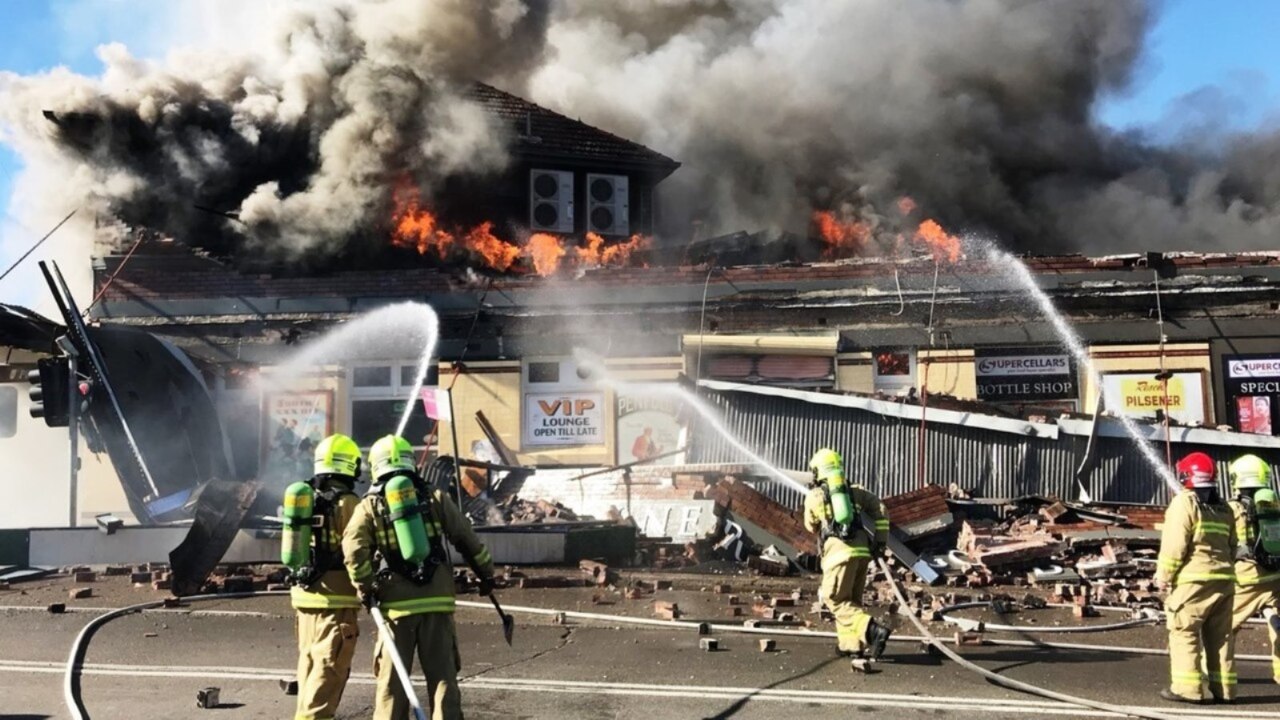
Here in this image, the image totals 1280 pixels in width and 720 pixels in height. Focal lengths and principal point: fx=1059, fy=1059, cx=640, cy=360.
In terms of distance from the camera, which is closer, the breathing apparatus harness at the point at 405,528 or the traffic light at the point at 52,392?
the breathing apparatus harness at the point at 405,528

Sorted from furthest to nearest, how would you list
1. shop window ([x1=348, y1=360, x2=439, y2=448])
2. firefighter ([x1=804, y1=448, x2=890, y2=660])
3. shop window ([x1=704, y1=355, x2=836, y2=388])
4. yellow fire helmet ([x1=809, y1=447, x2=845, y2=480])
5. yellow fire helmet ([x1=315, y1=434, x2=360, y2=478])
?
1. shop window ([x1=348, y1=360, x2=439, y2=448])
2. shop window ([x1=704, y1=355, x2=836, y2=388])
3. yellow fire helmet ([x1=809, y1=447, x2=845, y2=480])
4. firefighter ([x1=804, y1=448, x2=890, y2=660])
5. yellow fire helmet ([x1=315, y1=434, x2=360, y2=478])

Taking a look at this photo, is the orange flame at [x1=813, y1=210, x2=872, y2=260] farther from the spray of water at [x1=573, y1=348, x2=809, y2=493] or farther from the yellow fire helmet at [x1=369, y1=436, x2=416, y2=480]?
the yellow fire helmet at [x1=369, y1=436, x2=416, y2=480]

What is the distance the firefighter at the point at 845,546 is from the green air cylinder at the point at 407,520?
11.3ft

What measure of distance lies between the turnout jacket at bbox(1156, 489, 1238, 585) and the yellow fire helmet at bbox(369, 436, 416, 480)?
4.50 meters

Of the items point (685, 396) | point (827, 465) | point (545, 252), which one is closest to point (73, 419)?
point (685, 396)

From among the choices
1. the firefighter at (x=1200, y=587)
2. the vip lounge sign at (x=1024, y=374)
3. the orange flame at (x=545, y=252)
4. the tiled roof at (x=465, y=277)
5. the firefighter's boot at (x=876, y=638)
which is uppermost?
the orange flame at (x=545, y=252)

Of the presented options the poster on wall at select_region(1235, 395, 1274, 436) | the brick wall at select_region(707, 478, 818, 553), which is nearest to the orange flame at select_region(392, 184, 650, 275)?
the brick wall at select_region(707, 478, 818, 553)

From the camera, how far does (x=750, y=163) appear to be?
2942 cm

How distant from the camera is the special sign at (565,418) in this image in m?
19.9

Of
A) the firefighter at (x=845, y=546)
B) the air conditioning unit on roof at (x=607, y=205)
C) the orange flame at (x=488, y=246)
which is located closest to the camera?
the firefighter at (x=845, y=546)

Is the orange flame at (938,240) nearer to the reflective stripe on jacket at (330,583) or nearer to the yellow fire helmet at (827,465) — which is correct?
the yellow fire helmet at (827,465)

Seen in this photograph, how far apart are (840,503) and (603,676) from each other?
6.93 feet

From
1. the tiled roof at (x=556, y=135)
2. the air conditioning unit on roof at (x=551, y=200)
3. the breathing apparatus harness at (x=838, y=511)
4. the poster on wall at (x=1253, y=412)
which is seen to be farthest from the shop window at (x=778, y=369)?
the breathing apparatus harness at (x=838, y=511)

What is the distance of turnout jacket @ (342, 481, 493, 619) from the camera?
16.7ft
